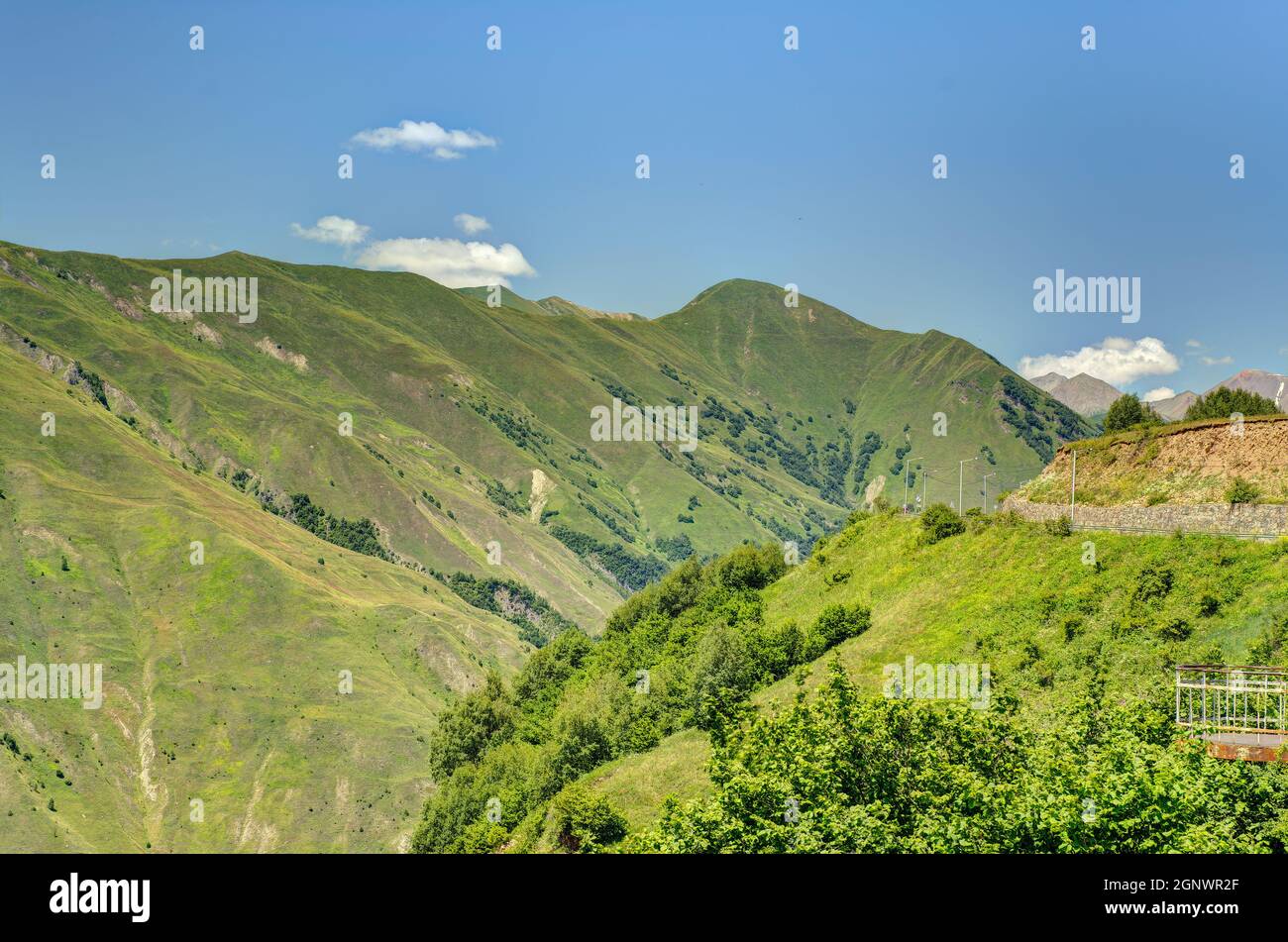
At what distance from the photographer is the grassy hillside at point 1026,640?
33312mm

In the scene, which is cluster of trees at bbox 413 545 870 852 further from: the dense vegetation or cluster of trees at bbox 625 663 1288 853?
the dense vegetation

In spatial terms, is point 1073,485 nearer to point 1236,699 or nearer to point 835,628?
point 835,628

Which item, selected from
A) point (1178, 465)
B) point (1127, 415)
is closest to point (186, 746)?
point (1127, 415)

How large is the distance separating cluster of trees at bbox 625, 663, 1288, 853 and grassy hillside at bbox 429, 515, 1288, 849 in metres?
0.15

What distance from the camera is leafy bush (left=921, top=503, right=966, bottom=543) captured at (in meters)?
71.6

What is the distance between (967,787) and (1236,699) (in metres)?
11.5

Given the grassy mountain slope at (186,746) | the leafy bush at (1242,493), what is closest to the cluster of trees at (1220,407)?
the leafy bush at (1242,493)

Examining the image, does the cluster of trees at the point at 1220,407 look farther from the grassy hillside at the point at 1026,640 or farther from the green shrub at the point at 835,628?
the green shrub at the point at 835,628

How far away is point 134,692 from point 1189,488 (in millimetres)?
178330

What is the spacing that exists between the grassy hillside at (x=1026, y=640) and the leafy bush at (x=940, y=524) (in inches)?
33.4

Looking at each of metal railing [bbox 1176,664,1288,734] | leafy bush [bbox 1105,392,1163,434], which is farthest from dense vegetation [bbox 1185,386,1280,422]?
metal railing [bbox 1176,664,1288,734]

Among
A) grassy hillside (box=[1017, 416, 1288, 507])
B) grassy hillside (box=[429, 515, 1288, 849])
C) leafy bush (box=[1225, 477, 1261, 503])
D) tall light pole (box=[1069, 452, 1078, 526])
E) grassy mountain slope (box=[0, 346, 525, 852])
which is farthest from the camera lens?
grassy mountain slope (box=[0, 346, 525, 852])

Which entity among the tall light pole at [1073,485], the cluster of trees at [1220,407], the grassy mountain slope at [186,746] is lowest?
the grassy mountain slope at [186,746]
